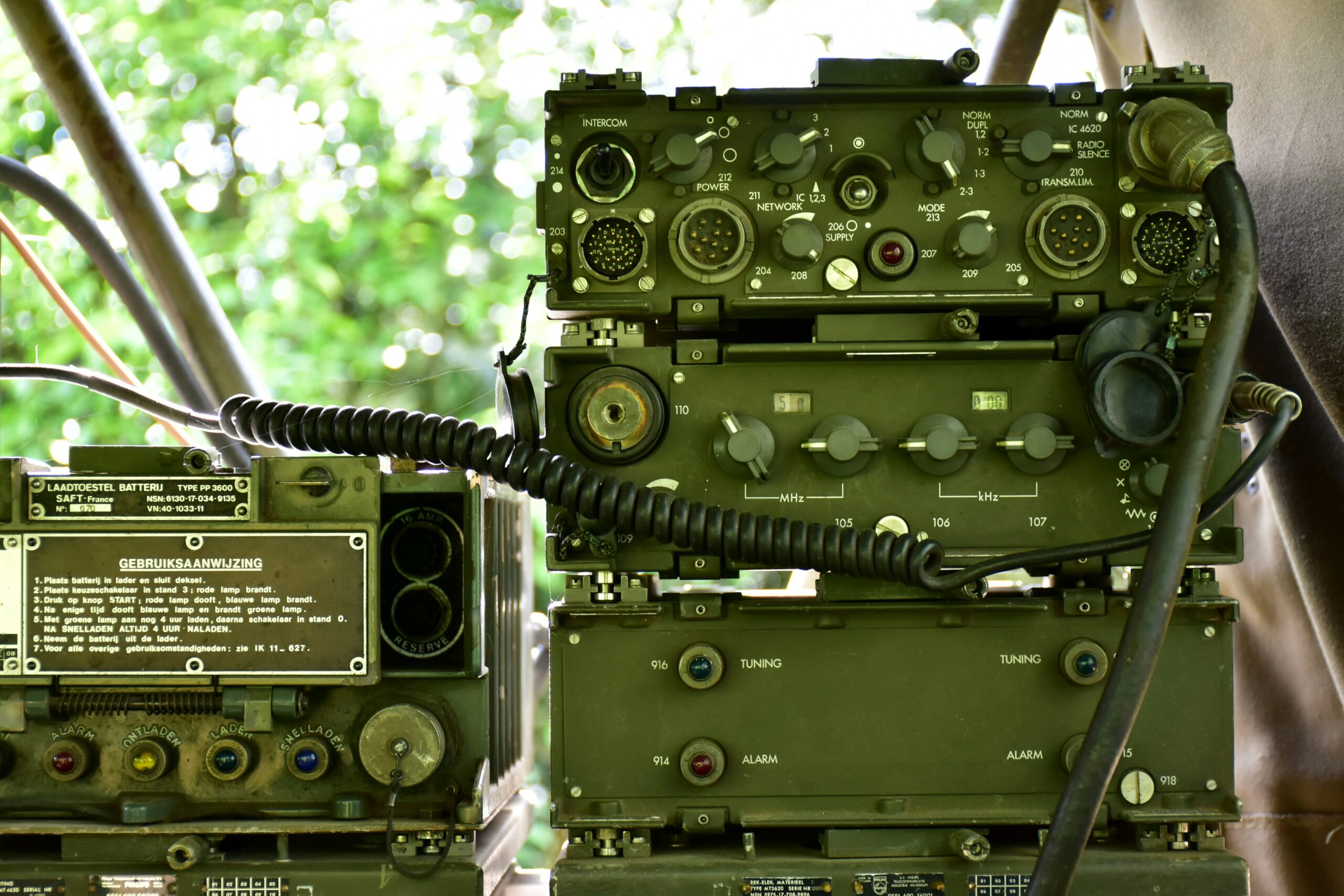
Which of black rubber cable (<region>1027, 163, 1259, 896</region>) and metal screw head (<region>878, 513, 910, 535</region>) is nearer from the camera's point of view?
black rubber cable (<region>1027, 163, 1259, 896</region>)

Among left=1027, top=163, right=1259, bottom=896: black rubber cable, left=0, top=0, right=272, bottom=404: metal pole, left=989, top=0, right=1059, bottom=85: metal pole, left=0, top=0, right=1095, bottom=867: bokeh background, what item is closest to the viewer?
left=1027, top=163, right=1259, bottom=896: black rubber cable

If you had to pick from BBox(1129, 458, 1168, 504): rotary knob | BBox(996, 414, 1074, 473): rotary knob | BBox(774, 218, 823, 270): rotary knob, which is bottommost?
BBox(1129, 458, 1168, 504): rotary knob

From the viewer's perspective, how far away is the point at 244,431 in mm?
1533

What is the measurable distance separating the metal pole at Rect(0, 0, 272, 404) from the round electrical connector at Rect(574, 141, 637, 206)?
116 cm

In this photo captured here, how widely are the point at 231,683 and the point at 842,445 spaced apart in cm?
94

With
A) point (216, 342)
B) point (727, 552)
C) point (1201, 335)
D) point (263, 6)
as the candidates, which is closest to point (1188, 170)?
point (1201, 335)

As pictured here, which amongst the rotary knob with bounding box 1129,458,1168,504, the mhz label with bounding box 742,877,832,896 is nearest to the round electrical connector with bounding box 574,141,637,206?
the rotary knob with bounding box 1129,458,1168,504

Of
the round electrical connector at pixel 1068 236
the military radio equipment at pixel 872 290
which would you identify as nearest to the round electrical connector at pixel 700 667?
the military radio equipment at pixel 872 290

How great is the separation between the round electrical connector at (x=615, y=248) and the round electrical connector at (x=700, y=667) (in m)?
0.55

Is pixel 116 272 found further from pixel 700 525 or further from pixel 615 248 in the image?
pixel 700 525

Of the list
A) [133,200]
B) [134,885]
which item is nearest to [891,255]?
[134,885]

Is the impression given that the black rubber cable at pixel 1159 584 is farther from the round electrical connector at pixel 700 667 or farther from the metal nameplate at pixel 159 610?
the metal nameplate at pixel 159 610

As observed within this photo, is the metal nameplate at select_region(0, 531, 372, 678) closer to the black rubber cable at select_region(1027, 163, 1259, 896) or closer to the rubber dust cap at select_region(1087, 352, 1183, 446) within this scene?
the black rubber cable at select_region(1027, 163, 1259, 896)

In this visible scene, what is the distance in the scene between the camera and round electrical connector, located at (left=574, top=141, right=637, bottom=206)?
4.39 ft
